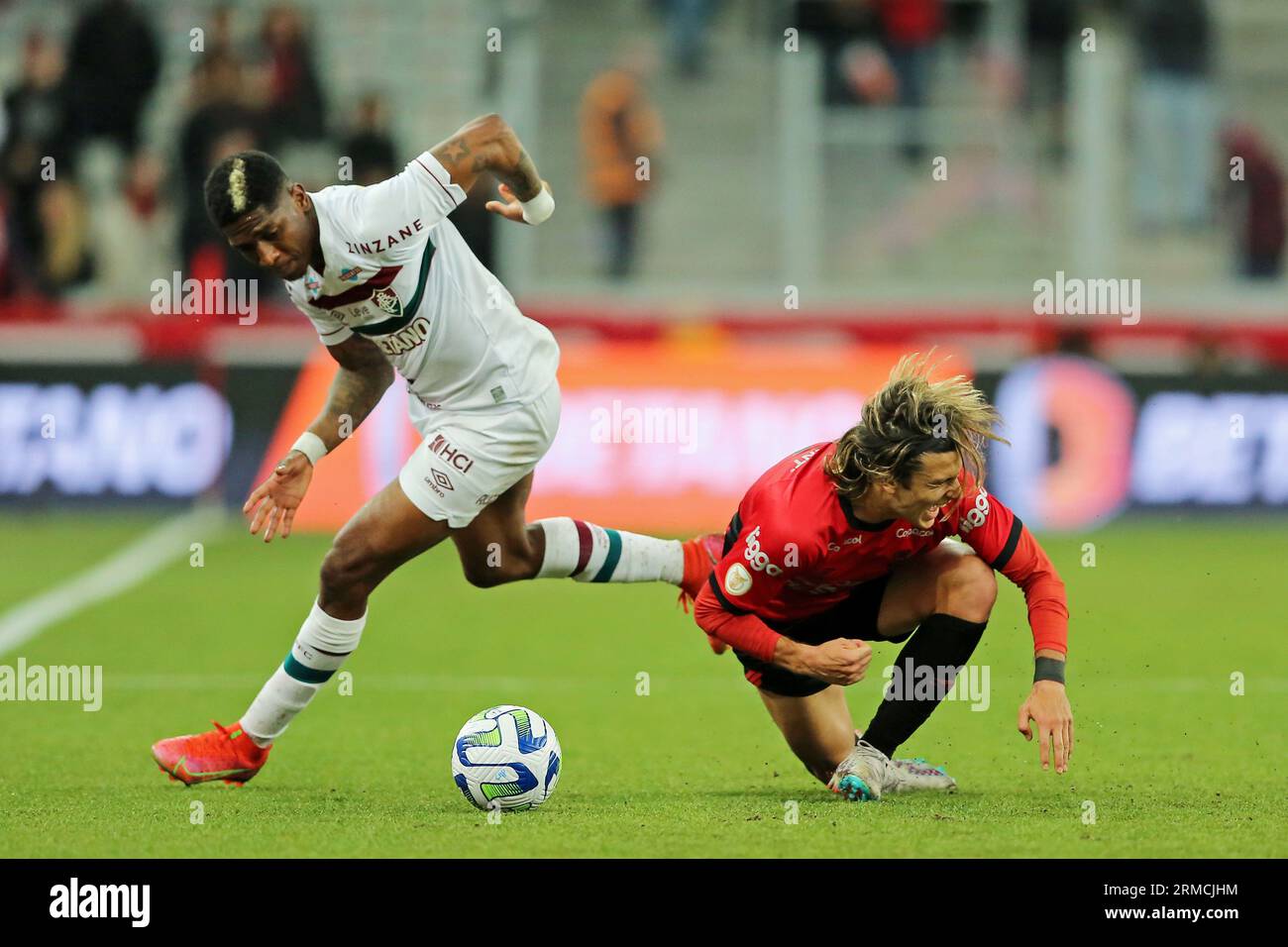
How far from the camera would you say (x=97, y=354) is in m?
15.0

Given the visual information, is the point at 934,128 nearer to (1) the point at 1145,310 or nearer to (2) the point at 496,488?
(1) the point at 1145,310

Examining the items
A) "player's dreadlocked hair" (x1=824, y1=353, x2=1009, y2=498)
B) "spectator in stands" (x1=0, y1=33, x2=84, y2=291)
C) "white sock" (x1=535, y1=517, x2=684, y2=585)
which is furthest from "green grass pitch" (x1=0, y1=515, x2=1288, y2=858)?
"spectator in stands" (x1=0, y1=33, x2=84, y2=291)

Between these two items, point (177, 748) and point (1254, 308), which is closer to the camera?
point (177, 748)

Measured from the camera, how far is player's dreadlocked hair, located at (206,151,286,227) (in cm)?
604

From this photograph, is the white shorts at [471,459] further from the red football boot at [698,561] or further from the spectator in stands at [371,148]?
the spectator in stands at [371,148]

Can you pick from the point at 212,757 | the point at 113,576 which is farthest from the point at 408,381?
the point at 113,576

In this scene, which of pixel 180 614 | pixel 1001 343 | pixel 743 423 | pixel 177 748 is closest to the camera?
pixel 177 748

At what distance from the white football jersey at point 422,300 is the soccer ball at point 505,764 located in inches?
47.0

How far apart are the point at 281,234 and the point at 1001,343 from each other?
10.5 metres

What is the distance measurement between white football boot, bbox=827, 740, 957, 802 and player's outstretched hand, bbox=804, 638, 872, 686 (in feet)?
1.99

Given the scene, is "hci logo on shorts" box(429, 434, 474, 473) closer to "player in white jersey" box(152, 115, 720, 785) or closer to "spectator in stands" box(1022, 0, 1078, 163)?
"player in white jersey" box(152, 115, 720, 785)

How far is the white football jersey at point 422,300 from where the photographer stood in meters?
6.40

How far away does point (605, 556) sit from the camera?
7340mm

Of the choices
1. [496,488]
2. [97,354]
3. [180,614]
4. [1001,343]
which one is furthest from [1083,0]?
[496,488]
